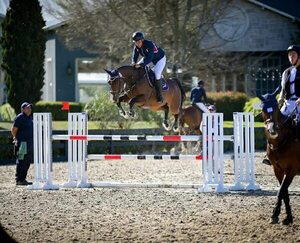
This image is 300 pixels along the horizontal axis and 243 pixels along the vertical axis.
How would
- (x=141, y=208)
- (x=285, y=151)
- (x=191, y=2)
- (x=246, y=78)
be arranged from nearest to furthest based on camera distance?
(x=285, y=151), (x=141, y=208), (x=191, y=2), (x=246, y=78)

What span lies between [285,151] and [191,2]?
67.6ft

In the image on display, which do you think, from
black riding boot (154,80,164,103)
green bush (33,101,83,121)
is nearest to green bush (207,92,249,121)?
green bush (33,101,83,121)

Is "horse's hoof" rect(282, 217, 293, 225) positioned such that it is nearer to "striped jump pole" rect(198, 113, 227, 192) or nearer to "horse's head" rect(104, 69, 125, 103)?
"striped jump pole" rect(198, 113, 227, 192)

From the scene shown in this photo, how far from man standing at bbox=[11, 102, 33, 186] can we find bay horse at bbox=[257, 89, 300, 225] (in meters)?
7.09

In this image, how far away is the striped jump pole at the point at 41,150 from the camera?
14383 mm

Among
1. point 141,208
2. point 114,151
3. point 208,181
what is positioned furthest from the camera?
point 114,151

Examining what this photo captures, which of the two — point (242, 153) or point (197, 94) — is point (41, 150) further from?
point (197, 94)

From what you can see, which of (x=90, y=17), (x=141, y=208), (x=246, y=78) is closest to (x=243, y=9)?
(x=246, y=78)

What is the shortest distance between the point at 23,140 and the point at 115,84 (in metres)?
3.57

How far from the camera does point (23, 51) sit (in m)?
29.5

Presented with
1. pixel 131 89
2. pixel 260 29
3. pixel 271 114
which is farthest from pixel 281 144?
pixel 260 29

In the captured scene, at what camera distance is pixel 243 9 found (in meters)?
37.2

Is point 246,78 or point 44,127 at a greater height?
point 246,78

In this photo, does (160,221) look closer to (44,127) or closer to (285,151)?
(285,151)
